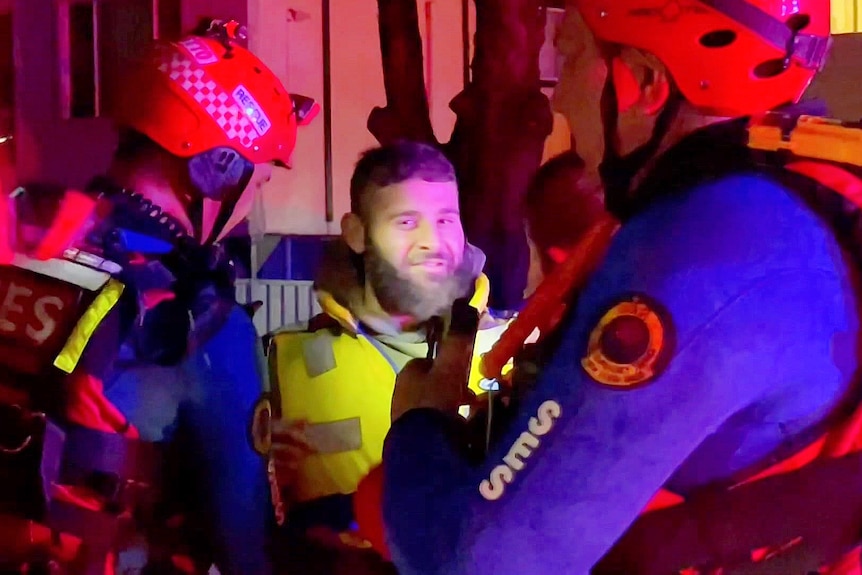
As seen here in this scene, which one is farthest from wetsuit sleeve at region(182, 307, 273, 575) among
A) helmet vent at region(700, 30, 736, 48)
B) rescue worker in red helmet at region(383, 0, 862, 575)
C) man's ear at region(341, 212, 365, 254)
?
helmet vent at region(700, 30, 736, 48)

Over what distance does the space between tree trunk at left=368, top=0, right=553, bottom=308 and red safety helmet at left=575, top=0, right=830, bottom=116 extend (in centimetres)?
72

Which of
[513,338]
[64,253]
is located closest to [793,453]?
[513,338]

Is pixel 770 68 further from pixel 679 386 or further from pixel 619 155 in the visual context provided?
pixel 679 386

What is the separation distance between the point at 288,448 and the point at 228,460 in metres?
0.21

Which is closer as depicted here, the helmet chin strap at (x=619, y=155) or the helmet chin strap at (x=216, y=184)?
the helmet chin strap at (x=619, y=155)

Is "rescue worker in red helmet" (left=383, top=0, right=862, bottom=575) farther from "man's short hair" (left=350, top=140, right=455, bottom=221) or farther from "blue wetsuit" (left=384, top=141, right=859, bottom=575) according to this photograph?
"man's short hair" (left=350, top=140, right=455, bottom=221)

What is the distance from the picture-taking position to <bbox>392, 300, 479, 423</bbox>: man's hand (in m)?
1.13

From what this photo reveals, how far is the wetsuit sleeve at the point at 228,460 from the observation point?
1362 millimetres

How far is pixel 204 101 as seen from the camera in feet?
4.63

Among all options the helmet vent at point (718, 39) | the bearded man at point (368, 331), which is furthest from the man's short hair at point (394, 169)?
the helmet vent at point (718, 39)

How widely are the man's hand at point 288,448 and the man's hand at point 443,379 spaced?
395mm

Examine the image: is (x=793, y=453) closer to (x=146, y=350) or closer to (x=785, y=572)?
(x=785, y=572)

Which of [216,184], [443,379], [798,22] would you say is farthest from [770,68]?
[216,184]

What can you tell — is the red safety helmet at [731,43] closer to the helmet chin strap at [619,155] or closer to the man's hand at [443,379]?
the helmet chin strap at [619,155]
